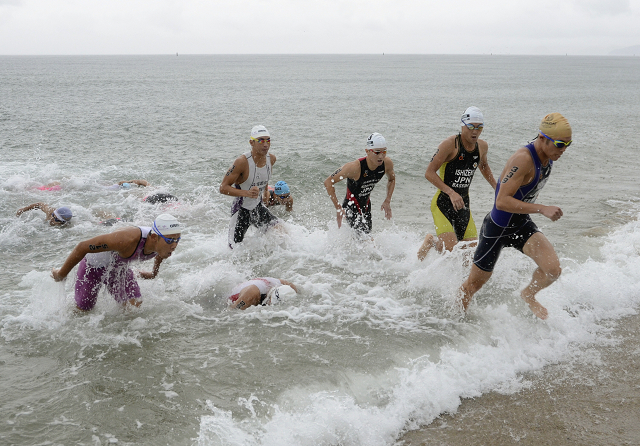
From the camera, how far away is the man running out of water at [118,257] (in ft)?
16.5

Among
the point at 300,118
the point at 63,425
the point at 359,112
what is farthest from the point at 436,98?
the point at 63,425

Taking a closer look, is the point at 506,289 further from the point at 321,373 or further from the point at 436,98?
the point at 436,98

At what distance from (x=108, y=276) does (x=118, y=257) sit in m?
0.37

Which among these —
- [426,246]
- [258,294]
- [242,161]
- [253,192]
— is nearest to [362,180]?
[426,246]

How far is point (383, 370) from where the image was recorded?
4887 mm

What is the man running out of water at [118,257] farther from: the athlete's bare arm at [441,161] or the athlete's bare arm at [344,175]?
the athlete's bare arm at [441,161]

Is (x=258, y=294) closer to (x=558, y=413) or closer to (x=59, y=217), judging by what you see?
(x=558, y=413)

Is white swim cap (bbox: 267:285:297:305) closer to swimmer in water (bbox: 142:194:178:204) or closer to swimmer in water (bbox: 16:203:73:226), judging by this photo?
swimmer in water (bbox: 16:203:73:226)

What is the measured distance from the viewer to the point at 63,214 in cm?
959

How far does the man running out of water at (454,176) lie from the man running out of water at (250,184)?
237 cm

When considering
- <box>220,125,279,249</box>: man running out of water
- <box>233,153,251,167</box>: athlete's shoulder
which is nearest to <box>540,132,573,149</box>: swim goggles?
<box>220,125,279,249</box>: man running out of water

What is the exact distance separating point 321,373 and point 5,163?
15.1 m

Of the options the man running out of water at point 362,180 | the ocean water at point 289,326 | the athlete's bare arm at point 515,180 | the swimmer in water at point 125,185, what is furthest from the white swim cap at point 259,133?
the swimmer in water at point 125,185

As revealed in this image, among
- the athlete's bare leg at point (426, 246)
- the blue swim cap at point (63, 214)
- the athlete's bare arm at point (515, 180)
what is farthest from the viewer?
the blue swim cap at point (63, 214)
